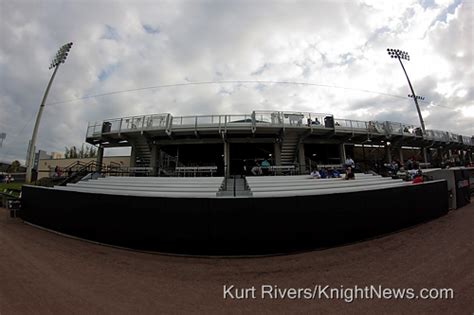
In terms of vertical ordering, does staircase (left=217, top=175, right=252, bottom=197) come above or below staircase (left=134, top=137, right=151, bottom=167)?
below

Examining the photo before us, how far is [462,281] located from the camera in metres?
3.44

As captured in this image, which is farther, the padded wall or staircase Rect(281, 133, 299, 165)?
staircase Rect(281, 133, 299, 165)

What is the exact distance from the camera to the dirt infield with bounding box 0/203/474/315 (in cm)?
292

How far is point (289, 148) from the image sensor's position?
1497cm

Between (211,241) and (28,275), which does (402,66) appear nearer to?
(211,241)

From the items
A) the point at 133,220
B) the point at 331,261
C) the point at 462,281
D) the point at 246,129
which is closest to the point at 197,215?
the point at 133,220

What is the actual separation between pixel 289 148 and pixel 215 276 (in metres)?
12.5

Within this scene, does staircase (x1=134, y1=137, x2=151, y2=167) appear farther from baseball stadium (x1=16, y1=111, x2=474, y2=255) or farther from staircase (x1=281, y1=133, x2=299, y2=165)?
staircase (x1=281, y1=133, x2=299, y2=165)

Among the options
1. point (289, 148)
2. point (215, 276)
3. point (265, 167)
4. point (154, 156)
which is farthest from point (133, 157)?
point (215, 276)

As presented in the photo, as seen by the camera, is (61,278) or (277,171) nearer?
(61,278)

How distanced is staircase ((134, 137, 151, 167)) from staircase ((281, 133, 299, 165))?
1148cm

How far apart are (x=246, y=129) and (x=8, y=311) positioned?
39.9 feet

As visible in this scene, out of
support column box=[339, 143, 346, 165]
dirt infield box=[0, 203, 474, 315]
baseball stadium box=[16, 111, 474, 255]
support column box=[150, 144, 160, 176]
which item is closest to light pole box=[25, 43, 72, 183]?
baseball stadium box=[16, 111, 474, 255]

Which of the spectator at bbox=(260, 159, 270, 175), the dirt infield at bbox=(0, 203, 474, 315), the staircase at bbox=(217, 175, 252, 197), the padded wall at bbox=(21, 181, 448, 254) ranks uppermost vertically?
the spectator at bbox=(260, 159, 270, 175)
